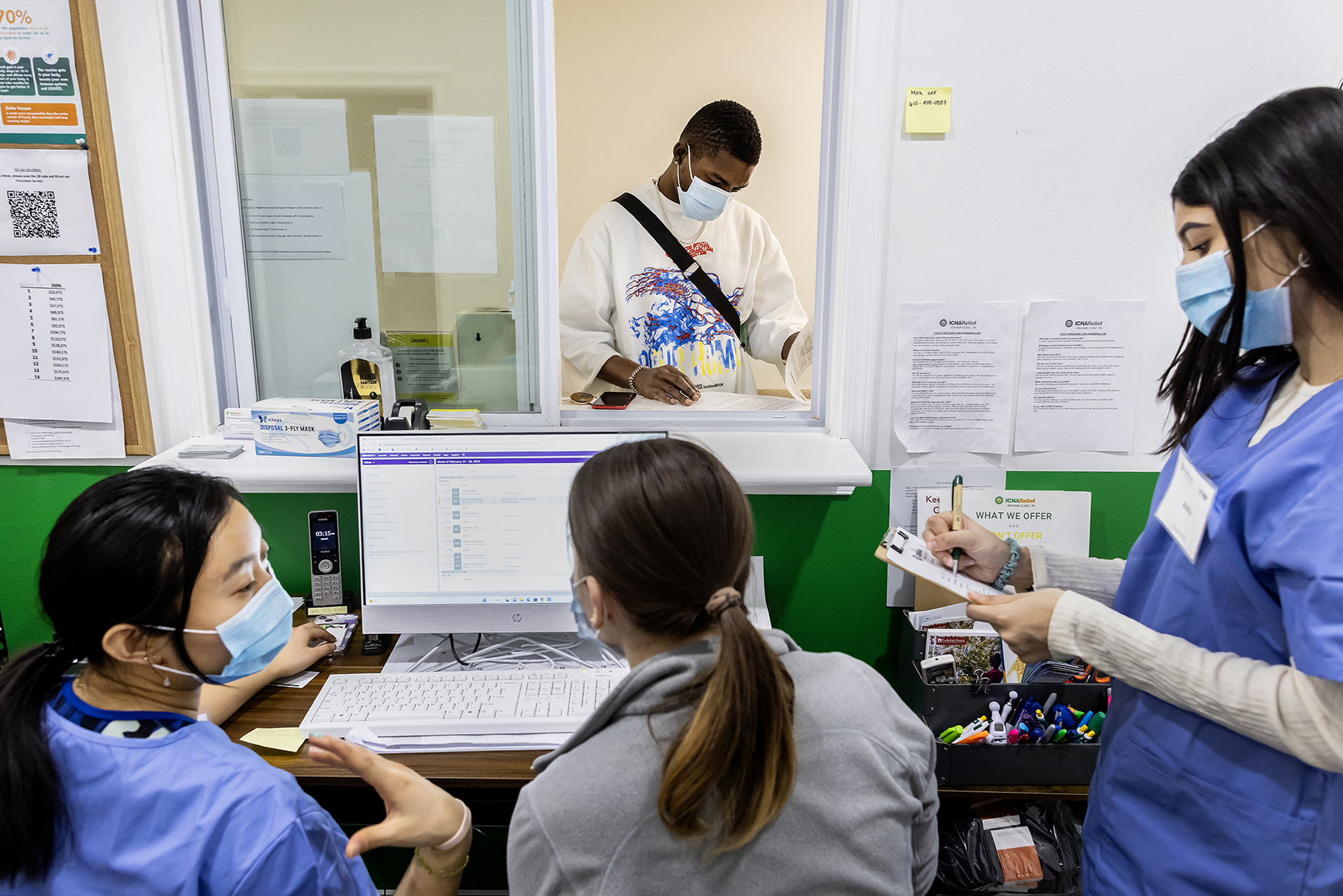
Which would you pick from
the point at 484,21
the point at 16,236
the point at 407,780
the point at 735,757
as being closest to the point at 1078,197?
the point at 484,21

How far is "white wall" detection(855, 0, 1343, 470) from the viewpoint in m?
1.51

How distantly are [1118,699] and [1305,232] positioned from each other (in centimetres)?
64

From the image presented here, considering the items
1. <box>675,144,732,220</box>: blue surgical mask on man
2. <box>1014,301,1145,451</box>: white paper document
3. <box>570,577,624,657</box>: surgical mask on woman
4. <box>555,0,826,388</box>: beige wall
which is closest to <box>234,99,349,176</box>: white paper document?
<box>675,144,732,220</box>: blue surgical mask on man

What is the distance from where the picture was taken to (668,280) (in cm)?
227

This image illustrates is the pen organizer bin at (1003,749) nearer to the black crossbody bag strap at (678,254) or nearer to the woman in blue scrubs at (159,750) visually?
the woman in blue scrubs at (159,750)

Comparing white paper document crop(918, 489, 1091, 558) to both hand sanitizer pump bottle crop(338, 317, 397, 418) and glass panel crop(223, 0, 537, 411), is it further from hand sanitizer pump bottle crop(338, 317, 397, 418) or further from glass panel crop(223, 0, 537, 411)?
hand sanitizer pump bottle crop(338, 317, 397, 418)

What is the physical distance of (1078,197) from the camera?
5.18 ft

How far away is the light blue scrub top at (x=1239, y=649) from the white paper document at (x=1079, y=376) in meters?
0.55

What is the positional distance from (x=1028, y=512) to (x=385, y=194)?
4.69 ft

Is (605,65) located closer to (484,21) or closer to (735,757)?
(484,21)

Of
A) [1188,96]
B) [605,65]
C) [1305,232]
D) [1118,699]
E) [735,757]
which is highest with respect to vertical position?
[605,65]

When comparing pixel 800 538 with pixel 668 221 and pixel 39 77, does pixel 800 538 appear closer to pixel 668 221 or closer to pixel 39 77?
pixel 668 221

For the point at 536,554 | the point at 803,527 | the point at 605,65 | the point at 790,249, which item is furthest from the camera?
the point at 790,249

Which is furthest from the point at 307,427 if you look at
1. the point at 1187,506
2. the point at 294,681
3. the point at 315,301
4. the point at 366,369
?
the point at 1187,506
